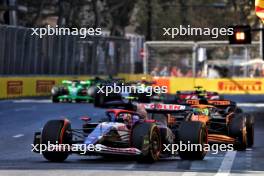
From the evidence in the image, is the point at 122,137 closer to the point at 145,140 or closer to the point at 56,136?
the point at 145,140

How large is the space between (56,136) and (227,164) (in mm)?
2879

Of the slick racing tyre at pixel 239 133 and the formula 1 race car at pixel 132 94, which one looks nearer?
the slick racing tyre at pixel 239 133

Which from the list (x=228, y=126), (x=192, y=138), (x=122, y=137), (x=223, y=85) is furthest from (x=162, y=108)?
(x=223, y=85)

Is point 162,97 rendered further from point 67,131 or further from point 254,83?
point 67,131

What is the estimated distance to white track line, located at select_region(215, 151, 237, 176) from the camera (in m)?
13.1

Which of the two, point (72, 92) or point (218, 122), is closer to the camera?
point (218, 122)

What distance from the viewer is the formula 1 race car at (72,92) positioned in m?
37.2

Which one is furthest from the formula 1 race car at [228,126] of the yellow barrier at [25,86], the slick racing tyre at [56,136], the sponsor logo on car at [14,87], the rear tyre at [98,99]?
the sponsor logo on car at [14,87]

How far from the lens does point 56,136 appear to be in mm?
14273

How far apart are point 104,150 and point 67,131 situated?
2.52ft

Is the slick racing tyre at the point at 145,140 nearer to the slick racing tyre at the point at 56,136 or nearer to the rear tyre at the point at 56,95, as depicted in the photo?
the slick racing tyre at the point at 56,136

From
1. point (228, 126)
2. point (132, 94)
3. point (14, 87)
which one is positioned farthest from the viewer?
point (14, 87)

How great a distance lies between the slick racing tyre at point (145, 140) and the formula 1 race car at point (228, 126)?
3019mm

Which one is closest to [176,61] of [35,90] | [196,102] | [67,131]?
[35,90]
